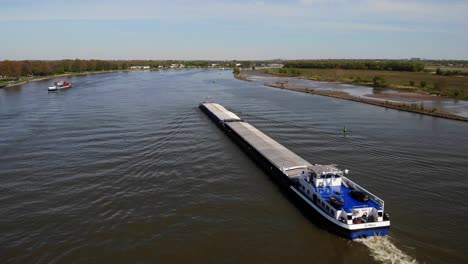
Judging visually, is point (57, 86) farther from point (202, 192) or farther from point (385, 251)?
point (385, 251)

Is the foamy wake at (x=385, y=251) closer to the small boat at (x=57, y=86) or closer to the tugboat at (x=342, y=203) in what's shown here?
the tugboat at (x=342, y=203)

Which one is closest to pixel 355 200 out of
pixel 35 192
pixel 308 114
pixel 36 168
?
pixel 35 192

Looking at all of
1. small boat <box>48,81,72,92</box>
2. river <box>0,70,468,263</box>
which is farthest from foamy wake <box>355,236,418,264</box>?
small boat <box>48,81,72,92</box>

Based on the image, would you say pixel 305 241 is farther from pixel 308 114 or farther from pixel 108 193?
pixel 308 114

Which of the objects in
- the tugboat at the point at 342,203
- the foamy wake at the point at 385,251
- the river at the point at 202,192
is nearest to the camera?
the foamy wake at the point at 385,251

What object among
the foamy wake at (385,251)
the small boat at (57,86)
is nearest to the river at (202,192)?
the foamy wake at (385,251)

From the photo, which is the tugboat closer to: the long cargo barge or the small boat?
the long cargo barge

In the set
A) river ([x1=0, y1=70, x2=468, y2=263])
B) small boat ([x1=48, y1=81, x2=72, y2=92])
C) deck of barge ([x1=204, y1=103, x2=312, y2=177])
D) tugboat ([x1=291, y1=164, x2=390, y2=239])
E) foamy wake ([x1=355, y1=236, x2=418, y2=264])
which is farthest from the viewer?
small boat ([x1=48, y1=81, x2=72, y2=92])
